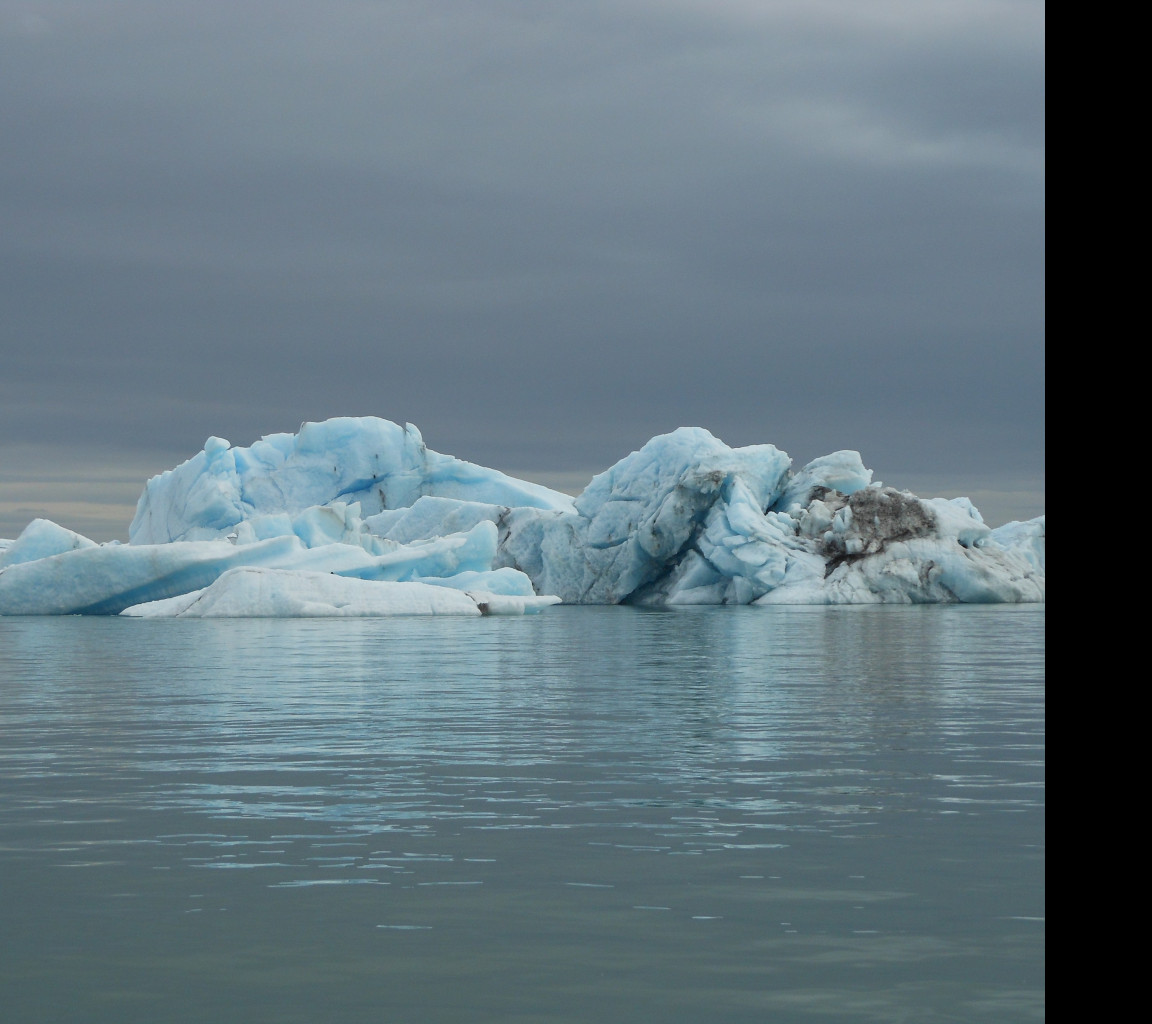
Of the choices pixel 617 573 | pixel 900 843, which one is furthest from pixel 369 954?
pixel 617 573

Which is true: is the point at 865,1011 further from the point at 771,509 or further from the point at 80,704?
the point at 771,509

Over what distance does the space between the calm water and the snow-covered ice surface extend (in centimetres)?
1965

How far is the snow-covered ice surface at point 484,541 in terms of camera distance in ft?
101

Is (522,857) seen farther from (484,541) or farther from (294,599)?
(484,541)

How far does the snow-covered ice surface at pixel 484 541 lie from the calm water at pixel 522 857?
64.5 feet

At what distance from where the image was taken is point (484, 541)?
35406mm

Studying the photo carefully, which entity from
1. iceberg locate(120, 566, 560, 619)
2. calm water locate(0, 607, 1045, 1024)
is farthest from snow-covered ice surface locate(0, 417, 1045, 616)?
calm water locate(0, 607, 1045, 1024)

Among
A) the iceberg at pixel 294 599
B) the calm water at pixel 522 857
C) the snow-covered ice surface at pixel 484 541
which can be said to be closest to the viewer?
the calm water at pixel 522 857

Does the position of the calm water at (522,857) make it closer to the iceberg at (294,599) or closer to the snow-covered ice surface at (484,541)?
the iceberg at (294,599)

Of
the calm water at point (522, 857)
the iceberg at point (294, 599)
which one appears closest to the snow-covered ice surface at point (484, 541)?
the iceberg at point (294, 599)

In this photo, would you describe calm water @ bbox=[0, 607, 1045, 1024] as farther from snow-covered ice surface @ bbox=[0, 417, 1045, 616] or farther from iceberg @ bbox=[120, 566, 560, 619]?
snow-covered ice surface @ bbox=[0, 417, 1045, 616]

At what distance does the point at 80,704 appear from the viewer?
11.1 metres

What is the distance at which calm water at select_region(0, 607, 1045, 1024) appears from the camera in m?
3.39

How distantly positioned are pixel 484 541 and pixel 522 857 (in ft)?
100
